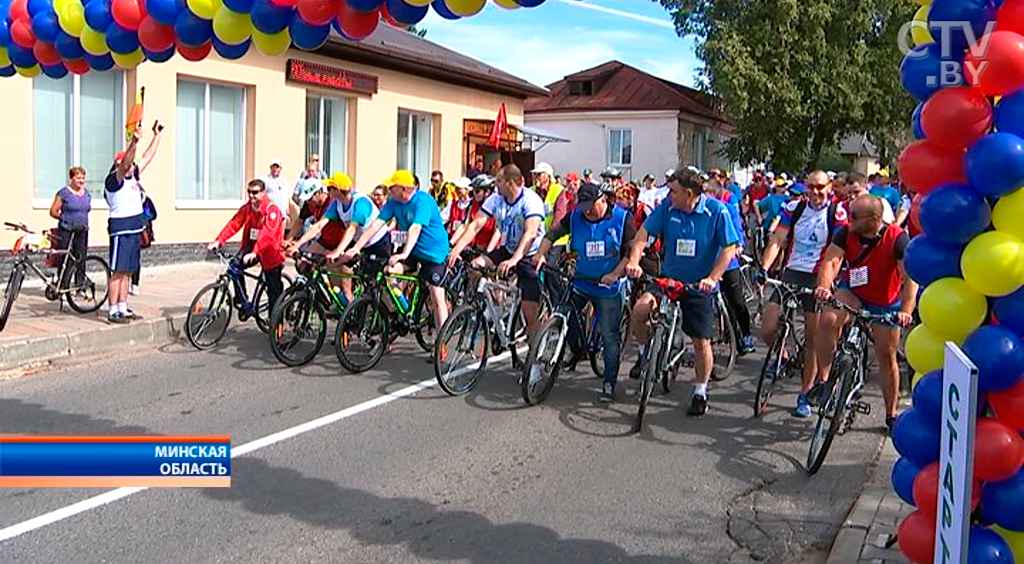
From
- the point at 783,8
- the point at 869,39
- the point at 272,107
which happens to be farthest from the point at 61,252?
the point at 869,39

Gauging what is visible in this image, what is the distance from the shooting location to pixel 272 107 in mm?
16906

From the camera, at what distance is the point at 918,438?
10.8 feet

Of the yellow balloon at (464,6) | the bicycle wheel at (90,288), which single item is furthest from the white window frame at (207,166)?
the yellow balloon at (464,6)

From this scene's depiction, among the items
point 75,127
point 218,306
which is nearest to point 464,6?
point 218,306

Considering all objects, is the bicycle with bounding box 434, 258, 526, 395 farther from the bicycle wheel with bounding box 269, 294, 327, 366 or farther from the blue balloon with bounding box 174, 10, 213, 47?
the blue balloon with bounding box 174, 10, 213, 47

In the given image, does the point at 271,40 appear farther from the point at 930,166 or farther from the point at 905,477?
the point at 905,477

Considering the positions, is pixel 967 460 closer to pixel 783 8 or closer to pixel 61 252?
pixel 61 252

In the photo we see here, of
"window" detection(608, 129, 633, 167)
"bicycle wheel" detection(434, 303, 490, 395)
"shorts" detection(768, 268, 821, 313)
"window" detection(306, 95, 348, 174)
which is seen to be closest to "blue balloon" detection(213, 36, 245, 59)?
"bicycle wheel" detection(434, 303, 490, 395)

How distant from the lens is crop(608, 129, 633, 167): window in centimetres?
4288

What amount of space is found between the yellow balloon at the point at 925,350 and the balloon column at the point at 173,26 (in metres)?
2.40

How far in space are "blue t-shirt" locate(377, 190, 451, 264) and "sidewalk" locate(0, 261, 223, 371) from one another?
304 cm

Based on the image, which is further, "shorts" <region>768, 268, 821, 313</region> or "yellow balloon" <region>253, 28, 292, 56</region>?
"shorts" <region>768, 268, 821, 313</region>

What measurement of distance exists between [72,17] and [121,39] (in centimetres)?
47

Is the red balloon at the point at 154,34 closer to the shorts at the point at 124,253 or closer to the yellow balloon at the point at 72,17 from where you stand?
the yellow balloon at the point at 72,17
